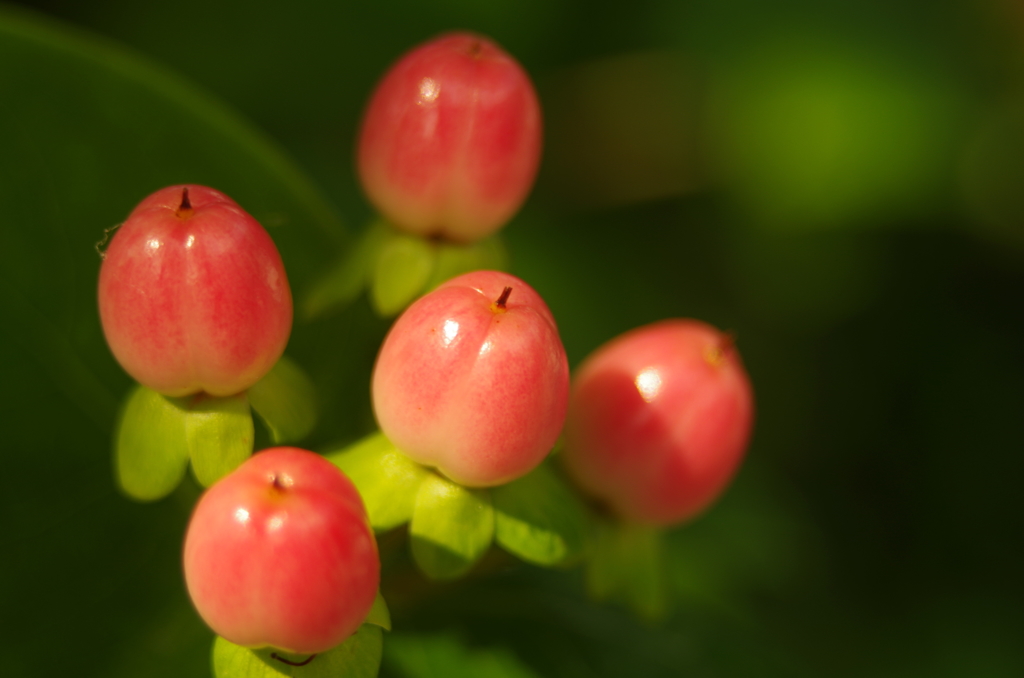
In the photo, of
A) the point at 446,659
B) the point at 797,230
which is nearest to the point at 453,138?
the point at 446,659

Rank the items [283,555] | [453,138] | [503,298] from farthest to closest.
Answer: [453,138] → [503,298] → [283,555]

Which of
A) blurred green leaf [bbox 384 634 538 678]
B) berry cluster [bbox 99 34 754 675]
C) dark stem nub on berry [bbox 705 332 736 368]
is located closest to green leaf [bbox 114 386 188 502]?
berry cluster [bbox 99 34 754 675]

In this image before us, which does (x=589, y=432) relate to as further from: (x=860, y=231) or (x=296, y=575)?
(x=860, y=231)

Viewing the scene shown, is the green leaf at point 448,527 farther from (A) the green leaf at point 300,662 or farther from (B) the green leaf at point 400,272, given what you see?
(B) the green leaf at point 400,272

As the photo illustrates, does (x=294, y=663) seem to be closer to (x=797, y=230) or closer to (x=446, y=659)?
(x=446, y=659)

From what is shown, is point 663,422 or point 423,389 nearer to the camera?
point 423,389

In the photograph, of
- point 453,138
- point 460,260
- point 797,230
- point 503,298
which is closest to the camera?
point 503,298

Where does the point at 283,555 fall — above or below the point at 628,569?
above
